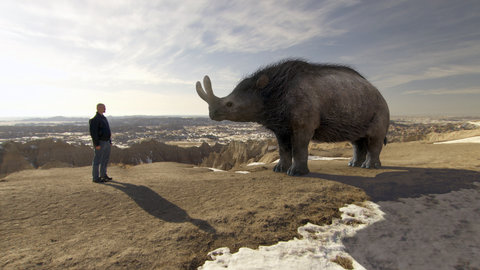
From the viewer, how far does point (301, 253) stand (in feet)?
Answer: 8.07

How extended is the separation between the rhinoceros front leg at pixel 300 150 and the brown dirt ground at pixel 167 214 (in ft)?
1.15

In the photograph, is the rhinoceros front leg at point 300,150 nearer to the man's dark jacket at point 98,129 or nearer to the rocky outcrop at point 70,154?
the man's dark jacket at point 98,129

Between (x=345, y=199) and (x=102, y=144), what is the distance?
18.5 feet

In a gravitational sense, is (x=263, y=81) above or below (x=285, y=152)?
above

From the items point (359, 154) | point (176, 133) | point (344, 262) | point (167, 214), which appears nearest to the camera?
point (344, 262)

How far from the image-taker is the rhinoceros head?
5.81 meters

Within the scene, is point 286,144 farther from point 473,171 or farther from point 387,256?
point 473,171

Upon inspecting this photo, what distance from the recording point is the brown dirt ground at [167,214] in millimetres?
2393

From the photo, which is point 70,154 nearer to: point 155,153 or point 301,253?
point 155,153

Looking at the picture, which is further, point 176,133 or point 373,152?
point 176,133

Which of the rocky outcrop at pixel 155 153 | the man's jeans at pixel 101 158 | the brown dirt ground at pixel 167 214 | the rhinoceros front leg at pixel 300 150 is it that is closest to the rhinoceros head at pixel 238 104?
the rhinoceros front leg at pixel 300 150

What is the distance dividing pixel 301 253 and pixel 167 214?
2.06 meters

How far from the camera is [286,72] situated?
19.3 feet

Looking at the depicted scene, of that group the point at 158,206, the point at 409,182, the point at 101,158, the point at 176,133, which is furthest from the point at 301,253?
the point at 176,133
